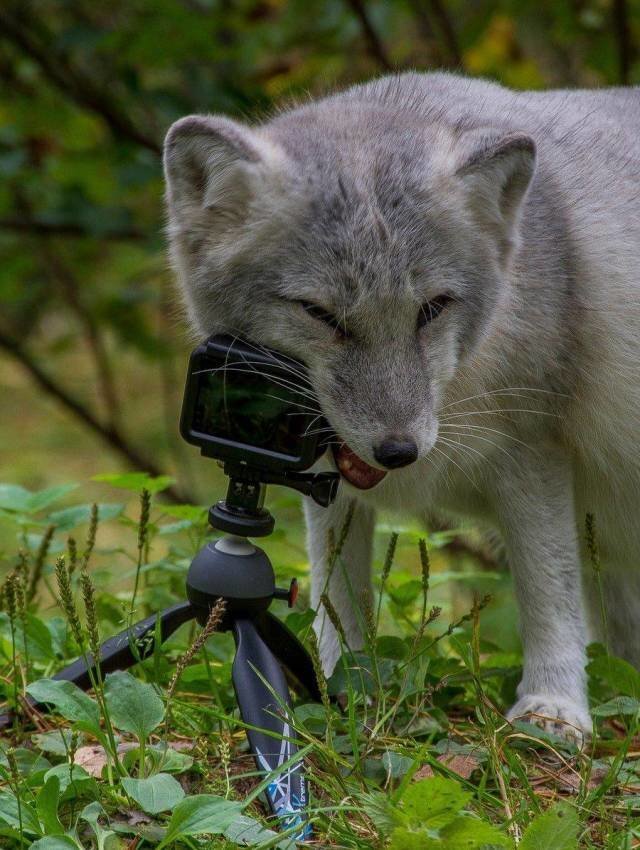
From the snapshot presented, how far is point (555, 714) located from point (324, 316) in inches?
47.9

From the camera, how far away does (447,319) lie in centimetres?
281

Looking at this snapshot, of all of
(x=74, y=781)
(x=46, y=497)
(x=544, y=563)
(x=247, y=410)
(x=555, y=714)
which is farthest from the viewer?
(x=46, y=497)

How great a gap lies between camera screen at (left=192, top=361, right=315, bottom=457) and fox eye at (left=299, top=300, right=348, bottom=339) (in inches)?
6.8

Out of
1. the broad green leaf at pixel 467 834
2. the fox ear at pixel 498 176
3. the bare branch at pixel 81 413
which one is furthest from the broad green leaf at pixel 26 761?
the bare branch at pixel 81 413

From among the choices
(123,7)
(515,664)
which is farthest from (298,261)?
(123,7)

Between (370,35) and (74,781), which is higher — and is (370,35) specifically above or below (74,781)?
above

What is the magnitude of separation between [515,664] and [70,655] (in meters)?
1.31

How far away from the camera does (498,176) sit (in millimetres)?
2836

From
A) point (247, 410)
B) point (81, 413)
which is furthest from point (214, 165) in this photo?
point (81, 413)

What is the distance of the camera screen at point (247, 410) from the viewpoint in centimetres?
259

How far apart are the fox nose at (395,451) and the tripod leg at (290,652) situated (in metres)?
0.47

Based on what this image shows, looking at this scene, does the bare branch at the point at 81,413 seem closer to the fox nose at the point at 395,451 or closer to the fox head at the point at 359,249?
the fox head at the point at 359,249

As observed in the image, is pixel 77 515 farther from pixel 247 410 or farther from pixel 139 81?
pixel 139 81

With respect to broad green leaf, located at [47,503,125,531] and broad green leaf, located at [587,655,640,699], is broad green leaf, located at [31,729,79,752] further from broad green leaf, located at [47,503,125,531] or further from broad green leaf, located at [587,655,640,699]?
broad green leaf, located at [587,655,640,699]
